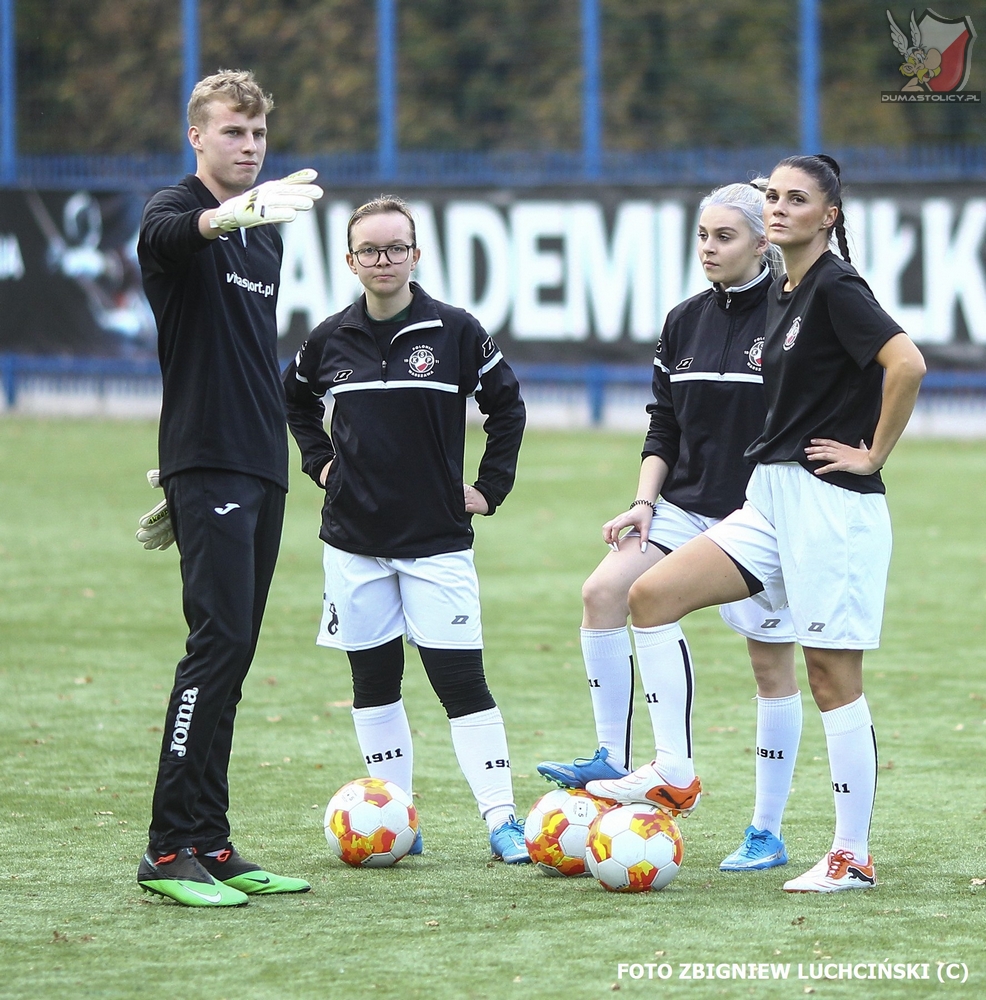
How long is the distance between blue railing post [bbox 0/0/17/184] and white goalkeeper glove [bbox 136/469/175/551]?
19.5 meters

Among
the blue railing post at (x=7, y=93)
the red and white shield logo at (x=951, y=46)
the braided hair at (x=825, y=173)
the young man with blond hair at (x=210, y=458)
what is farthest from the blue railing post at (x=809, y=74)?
the young man with blond hair at (x=210, y=458)

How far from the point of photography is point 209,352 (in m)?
4.84

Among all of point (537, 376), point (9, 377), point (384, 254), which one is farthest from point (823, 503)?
point (9, 377)

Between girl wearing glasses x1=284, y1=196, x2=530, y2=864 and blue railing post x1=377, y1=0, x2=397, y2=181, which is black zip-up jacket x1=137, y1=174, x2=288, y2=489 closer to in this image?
girl wearing glasses x1=284, y1=196, x2=530, y2=864

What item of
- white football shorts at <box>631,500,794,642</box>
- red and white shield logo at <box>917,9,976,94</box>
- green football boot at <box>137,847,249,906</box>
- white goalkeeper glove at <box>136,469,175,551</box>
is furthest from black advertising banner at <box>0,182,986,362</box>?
green football boot at <box>137,847,249,906</box>

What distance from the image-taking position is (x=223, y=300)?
4.84 meters

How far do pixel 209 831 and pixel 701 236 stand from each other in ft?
7.56

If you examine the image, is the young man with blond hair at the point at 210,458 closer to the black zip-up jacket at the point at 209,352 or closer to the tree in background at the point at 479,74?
the black zip-up jacket at the point at 209,352

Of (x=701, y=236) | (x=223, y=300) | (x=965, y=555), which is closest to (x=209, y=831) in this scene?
(x=223, y=300)

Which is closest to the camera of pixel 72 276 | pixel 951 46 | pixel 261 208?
pixel 261 208

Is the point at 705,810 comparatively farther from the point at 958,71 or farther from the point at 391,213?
the point at 958,71

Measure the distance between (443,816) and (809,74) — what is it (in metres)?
15.9

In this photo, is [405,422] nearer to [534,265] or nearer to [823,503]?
[823,503]

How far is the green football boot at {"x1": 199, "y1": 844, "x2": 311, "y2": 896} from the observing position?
485 centimetres
